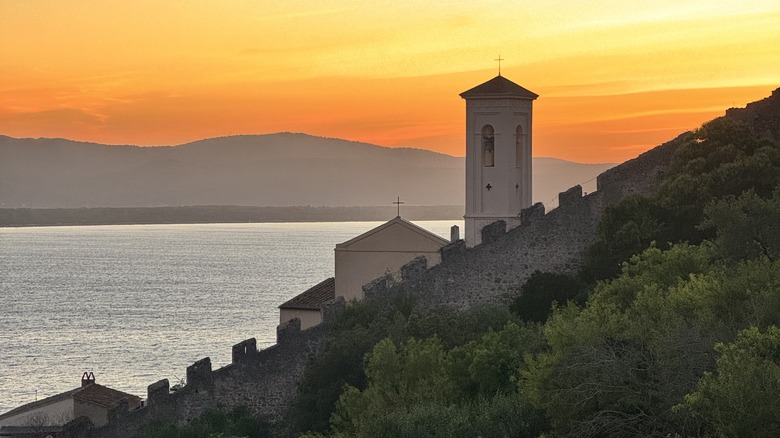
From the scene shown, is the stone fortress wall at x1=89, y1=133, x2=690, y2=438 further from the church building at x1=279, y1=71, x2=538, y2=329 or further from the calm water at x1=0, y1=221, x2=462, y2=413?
the calm water at x1=0, y1=221, x2=462, y2=413

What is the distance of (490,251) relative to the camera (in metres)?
31.5

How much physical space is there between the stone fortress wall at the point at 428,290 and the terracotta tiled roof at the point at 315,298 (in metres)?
5.62

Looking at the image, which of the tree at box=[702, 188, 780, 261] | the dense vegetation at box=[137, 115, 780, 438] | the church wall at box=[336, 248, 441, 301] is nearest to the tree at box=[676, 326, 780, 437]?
the dense vegetation at box=[137, 115, 780, 438]

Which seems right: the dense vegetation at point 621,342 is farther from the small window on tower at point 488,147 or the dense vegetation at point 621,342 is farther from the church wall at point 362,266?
the small window on tower at point 488,147

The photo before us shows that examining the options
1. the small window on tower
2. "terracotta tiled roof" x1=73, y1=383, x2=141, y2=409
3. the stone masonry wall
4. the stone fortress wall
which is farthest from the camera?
"terracotta tiled roof" x1=73, y1=383, x2=141, y2=409

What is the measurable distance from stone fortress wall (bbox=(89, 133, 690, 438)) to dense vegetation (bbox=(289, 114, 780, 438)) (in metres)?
0.50

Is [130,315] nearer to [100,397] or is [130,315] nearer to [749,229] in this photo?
[100,397]

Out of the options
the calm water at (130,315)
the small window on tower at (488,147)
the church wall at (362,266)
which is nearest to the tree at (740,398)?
the church wall at (362,266)

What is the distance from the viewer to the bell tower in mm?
37000

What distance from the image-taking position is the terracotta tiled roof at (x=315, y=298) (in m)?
37.5

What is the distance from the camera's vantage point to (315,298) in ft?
125

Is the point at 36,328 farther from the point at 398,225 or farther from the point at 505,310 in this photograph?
the point at 505,310

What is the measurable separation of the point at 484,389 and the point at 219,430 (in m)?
7.94

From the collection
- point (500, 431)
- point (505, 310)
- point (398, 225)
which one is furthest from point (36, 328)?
point (500, 431)
